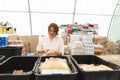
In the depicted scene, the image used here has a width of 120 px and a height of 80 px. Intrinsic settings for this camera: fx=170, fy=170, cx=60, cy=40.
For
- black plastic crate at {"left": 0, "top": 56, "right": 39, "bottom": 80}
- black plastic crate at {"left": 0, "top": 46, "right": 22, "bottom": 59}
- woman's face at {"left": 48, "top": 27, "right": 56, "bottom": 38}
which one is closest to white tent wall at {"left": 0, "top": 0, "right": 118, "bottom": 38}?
woman's face at {"left": 48, "top": 27, "right": 56, "bottom": 38}

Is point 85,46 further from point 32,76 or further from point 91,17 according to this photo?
point 32,76

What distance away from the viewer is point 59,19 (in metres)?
A: 7.51

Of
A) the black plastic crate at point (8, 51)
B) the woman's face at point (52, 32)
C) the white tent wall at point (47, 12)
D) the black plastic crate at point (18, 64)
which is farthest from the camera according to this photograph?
the white tent wall at point (47, 12)

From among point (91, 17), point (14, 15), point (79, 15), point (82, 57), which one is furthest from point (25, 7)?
point (82, 57)

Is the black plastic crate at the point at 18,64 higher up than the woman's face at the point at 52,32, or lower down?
lower down

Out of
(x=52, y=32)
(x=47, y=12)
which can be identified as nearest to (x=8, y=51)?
(x=52, y=32)

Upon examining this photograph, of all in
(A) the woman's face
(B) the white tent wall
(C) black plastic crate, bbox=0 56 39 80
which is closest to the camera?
(C) black plastic crate, bbox=0 56 39 80

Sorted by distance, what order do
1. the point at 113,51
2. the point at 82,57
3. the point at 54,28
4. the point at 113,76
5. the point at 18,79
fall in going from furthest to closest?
1. the point at 113,51
2. the point at 54,28
3. the point at 82,57
4. the point at 113,76
5. the point at 18,79

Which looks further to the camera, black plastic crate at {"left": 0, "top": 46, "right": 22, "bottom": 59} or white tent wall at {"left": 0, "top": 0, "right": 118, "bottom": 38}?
white tent wall at {"left": 0, "top": 0, "right": 118, "bottom": 38}

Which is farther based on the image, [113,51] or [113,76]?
[113,51]

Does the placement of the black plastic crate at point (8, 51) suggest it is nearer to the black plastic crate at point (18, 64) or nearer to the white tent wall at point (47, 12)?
the black plastic crate at point (18, 64)

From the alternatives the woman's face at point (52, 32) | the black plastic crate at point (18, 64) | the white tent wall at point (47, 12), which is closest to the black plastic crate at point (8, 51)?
the woman's face at point (52, 32)

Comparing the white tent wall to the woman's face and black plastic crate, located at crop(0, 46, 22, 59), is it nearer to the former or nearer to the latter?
the woman's face

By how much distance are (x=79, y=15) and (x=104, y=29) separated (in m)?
1.48
